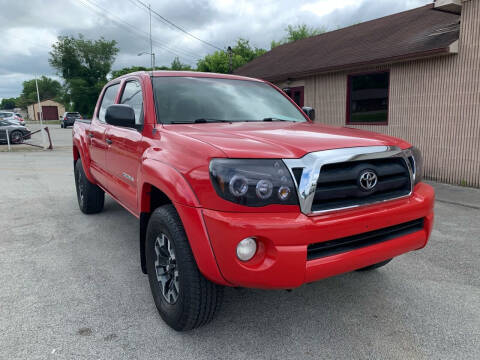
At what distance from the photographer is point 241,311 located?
2869mm

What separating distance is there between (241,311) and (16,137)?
65.9ft

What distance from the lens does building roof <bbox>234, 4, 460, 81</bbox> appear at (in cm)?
889

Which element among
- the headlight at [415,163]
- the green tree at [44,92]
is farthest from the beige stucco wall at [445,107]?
the green tree at [44,92]

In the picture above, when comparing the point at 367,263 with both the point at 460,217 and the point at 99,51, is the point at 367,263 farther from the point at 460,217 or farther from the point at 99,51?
the point at 99,51

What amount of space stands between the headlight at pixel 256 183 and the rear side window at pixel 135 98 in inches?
56.3

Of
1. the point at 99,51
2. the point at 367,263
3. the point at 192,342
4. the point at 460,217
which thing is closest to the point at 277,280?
the point at 367,263

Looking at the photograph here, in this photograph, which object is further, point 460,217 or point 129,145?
point 460,217

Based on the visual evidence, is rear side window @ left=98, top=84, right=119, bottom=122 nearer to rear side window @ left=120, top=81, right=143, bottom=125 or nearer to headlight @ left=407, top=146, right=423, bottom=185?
rear side window @ left=120, top=81, right=143, bottom=125

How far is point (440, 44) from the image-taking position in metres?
8.25

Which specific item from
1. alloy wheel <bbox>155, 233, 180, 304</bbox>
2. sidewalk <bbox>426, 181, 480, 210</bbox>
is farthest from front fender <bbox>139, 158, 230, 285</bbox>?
sidewalk <bbox>426, 181, 480, 210</bbox>

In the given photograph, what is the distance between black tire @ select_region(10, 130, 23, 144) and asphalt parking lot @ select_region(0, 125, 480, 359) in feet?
55.6

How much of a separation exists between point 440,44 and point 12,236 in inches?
345

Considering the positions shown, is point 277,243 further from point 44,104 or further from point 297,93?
point 44,104

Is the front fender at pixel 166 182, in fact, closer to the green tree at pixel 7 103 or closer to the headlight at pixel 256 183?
the headlight at pixel 256 183
